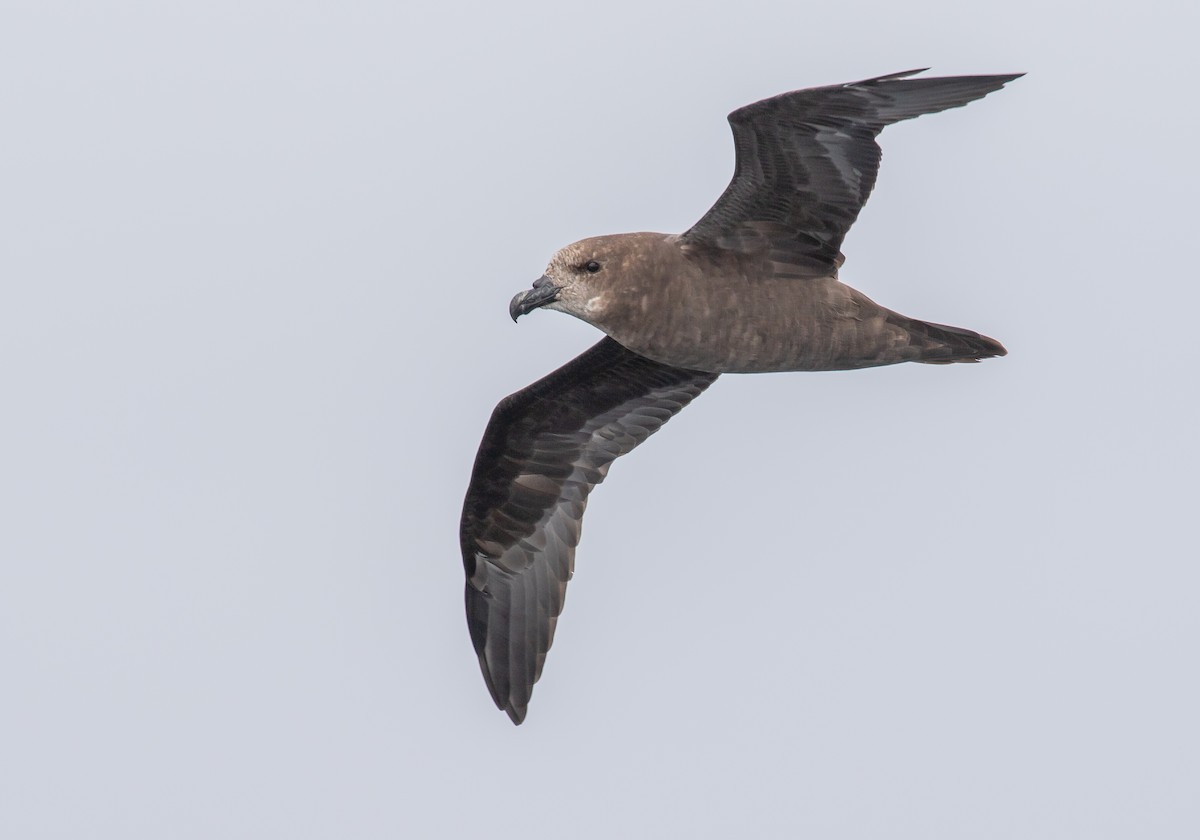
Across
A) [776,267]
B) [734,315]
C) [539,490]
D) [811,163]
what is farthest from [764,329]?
[539,490]

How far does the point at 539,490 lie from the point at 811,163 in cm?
349

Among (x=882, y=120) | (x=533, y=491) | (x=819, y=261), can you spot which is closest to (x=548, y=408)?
(x=533, y=491)

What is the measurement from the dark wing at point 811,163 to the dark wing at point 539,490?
1785mm

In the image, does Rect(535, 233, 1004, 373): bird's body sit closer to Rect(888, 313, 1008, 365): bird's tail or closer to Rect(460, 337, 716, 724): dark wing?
Rect(888, 313, 1008, 365): bird's tail

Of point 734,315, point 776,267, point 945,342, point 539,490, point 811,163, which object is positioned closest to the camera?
point 811,163

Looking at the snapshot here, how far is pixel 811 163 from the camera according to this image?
11312mm

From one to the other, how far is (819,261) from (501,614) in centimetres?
368

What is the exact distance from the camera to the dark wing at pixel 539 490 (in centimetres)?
1323

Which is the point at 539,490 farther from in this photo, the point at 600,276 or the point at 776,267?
the point at 776,267

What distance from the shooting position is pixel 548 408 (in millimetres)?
13242

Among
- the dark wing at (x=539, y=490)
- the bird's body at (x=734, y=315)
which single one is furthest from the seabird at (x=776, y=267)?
the dark wing at (x=539, y=490)

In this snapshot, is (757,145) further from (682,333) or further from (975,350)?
(975,350)

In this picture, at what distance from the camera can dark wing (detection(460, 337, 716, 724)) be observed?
13.2 meters

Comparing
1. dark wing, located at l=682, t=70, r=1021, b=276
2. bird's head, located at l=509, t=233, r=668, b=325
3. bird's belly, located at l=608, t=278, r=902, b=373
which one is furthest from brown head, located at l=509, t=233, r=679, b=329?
dark wing, located at l=682, t=70, r=1021, b=276
